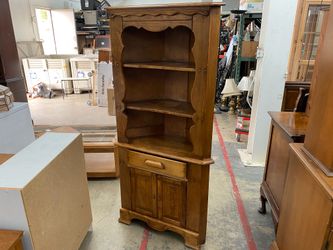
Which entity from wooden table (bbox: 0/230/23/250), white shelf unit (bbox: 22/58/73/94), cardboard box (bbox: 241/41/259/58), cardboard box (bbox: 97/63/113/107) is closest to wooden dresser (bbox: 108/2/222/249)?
wooden table (bbox: 0/230/23/250)

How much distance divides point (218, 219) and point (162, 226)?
1.79ft

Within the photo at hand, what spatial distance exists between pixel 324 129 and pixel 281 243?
2.81ft

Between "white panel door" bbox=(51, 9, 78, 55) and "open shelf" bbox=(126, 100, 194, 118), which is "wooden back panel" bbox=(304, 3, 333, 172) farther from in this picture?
"white panel door" bbox=(51, 9, 78, 55)

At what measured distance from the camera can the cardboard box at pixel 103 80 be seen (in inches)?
195

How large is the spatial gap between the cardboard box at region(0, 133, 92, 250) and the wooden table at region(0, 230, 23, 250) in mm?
28

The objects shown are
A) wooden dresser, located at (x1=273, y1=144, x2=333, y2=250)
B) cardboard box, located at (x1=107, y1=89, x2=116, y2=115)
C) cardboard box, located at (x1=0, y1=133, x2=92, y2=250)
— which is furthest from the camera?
cardboard box, located at (x1=107, y1=89, x2=116, y2=115)

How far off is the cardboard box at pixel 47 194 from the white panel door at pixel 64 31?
259 inches

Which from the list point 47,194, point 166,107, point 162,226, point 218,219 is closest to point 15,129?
point 47,194

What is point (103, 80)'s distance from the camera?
509 cm

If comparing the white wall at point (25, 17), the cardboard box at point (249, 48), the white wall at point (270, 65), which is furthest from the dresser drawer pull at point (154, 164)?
the white wall at point (25, 17)

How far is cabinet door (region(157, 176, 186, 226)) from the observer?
1825 millimetres

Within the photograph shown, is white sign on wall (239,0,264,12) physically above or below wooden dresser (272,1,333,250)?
above

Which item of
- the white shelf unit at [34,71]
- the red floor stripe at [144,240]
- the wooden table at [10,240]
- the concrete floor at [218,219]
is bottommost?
the red floor stripe at [144,240]

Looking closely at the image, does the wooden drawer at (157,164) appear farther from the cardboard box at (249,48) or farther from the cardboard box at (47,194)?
the cardboard box at (249,48)
